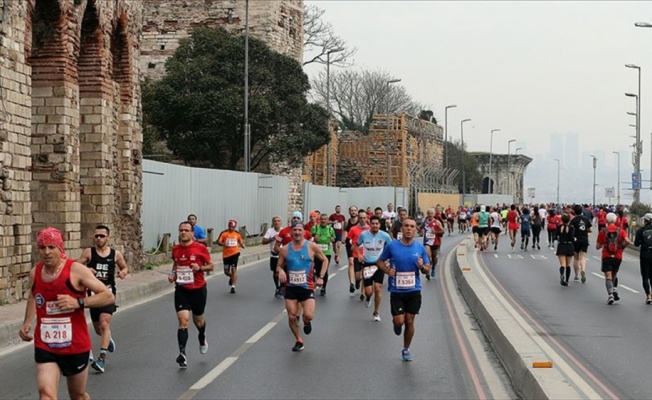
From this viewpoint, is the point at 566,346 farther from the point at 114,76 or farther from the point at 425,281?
the point at 114,76

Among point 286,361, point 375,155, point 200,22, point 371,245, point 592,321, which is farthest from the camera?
point 375,155

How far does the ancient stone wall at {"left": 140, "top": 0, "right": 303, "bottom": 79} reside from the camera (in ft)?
172

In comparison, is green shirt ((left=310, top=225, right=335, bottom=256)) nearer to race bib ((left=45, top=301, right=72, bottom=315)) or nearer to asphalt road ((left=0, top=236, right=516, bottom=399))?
asphalt road ((left=0, top=236, right=516, bottom=399))

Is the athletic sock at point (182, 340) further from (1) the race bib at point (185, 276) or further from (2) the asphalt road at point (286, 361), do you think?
(1) the race bib at point (185, 276)

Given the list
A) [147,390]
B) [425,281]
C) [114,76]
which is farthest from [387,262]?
[114,76]

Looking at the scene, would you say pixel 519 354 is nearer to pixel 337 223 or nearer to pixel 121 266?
pixel 121 266

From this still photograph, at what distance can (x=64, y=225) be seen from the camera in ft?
68.0

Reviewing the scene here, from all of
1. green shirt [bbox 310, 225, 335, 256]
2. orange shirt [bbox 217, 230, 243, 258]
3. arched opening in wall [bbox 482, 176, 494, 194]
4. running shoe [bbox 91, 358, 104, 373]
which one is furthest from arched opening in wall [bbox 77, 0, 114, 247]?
arched opening in wall [bbox 482, 176, 494, 194]

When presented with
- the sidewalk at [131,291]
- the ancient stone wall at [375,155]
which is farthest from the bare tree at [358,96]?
the sidewalk at [131,291]

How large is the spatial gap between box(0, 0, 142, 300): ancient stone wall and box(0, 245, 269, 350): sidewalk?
874mm

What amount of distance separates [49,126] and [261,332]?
28.0 ft

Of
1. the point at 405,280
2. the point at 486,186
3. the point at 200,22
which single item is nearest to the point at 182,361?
the point at 405,280

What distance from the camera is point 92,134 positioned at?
23.3 m

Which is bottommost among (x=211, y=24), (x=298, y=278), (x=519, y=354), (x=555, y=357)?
(x=555, y=357)
